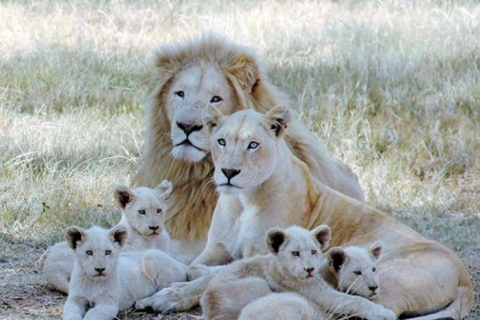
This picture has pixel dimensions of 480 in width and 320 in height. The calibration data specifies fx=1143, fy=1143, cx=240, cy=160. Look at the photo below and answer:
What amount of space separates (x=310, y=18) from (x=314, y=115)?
3481 millimetres

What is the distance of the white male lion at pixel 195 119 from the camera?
5.98m

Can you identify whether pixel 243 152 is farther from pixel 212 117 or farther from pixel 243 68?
pixel 243 68

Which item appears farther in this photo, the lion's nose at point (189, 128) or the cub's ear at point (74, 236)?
the lion's nose at point (189, 128)

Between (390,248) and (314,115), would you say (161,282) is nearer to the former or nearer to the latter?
(390,248)

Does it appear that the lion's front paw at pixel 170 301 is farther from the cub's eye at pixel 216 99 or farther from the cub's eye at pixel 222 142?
the cub's eye at pixel 216 99

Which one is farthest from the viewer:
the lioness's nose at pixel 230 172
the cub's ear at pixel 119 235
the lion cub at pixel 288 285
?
the lioness's nose at pixel 230 172

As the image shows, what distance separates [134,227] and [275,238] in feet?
3.38

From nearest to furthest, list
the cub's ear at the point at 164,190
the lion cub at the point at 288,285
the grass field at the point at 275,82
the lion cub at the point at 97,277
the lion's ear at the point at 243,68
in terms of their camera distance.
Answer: the lion cub at the point at 288,285
the lion cub at the point at 97,277
the cub's ear at the point at 164,190
the lion's ear at the point at 243,68
the grass field at the point at 275,82

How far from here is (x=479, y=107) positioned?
890cm

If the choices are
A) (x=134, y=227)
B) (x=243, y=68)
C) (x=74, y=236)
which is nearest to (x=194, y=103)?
(x=243, y=68)

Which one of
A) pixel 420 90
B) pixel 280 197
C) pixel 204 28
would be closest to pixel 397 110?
pixel 420 90

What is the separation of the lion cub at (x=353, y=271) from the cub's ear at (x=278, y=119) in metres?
0.76

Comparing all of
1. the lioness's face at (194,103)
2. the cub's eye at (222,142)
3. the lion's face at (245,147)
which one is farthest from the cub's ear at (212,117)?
the lioness's face at (194,103)

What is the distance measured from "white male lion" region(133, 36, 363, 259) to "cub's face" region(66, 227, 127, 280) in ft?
4.00
